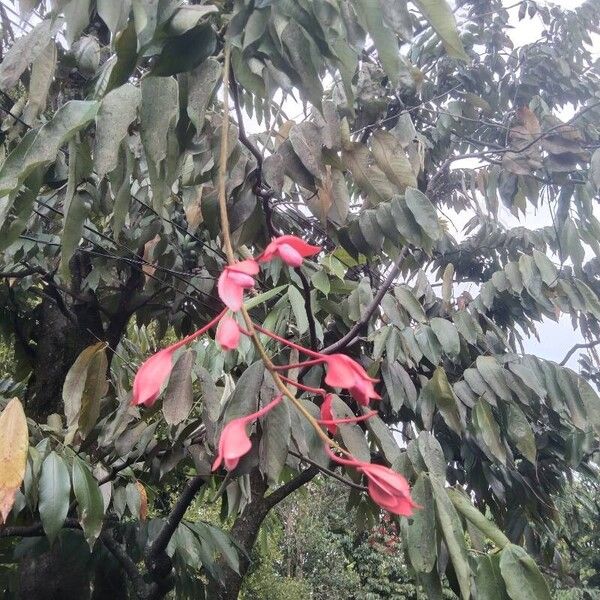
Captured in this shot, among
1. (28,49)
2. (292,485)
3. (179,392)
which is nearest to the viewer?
(28,49)

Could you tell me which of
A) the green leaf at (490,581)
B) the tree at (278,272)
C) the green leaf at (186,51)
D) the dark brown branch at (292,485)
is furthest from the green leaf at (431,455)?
the dark brown branch at (292,485)

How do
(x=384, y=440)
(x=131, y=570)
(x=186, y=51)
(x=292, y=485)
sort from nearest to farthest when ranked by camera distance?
(x=186, y=51) < (x=384, y=440) < (x=131, y=570) < (x=292, y=485)

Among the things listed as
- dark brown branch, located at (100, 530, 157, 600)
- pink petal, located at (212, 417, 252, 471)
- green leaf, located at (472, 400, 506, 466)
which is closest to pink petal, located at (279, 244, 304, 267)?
pink petal, located at (212, 417, 252, 471)

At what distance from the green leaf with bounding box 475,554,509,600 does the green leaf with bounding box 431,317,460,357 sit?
67 centimetres

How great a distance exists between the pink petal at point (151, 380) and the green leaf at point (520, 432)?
0.99m

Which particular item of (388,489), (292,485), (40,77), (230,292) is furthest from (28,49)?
(292,485)

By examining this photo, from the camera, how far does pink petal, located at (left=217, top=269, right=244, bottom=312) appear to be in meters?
0.37

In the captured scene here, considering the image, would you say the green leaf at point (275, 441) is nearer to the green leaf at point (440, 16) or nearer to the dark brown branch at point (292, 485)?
the green leaf at point (440, 16)

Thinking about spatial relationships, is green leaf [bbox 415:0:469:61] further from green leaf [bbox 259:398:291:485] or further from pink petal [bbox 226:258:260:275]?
green leaf [bbox 259:398:291:485]

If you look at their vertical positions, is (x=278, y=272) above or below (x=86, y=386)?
above

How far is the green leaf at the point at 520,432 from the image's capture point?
1240 mm

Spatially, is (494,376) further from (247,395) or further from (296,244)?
(296,244)

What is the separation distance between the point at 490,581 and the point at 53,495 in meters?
0.61

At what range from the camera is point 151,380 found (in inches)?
15.8
